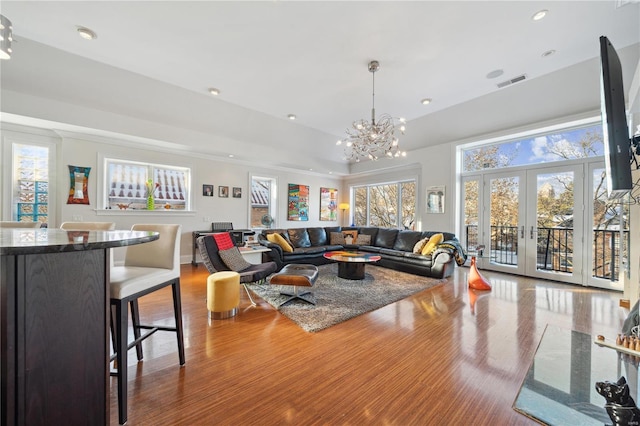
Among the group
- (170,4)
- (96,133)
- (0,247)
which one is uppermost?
(170,4)

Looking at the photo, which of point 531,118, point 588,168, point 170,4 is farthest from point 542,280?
point 170,4

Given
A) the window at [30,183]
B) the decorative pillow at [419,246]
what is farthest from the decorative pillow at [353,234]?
the window at [30,183]

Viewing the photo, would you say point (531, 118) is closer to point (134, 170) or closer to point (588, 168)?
point (588, 168)

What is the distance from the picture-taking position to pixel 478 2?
244 centimetres

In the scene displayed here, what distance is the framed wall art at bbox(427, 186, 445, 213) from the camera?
595cm

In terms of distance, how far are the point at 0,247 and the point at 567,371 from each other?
3.19m

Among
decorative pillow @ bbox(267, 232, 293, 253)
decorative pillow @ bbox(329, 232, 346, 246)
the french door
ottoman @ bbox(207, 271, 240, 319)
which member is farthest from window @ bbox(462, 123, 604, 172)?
ottoman @ bbox(207, 271, 240, 319)

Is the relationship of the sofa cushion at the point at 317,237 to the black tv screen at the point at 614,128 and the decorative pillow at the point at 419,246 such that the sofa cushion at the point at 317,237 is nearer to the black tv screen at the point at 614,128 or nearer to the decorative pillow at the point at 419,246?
the decorative pillow at the point at 419,246

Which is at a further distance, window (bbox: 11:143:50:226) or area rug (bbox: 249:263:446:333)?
window (bbox: 11:143:50:226)

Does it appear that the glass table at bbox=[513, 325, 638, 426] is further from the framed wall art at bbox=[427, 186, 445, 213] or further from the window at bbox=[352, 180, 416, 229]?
the window at bbox=[352, 180, 416, 229]

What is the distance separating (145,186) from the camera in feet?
17.8

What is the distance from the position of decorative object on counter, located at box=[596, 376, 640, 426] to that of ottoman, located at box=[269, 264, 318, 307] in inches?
94.5

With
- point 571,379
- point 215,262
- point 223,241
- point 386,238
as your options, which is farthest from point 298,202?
point 571,379

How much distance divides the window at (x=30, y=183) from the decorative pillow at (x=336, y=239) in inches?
226
